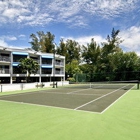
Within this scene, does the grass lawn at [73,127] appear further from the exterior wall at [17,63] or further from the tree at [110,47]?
the tree at [110,47]

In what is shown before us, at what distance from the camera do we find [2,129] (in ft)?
18.2

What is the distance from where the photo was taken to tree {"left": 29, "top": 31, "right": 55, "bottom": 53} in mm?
51812

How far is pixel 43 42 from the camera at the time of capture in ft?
175

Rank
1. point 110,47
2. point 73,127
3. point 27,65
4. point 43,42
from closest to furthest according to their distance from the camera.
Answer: point 73,127, point 27,65, point 110,47, point 43,42

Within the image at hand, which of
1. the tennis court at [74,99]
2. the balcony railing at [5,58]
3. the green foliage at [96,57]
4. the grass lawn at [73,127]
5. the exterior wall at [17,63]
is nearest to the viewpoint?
the grass lawn at [73,127]

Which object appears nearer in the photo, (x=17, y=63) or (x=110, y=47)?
(x=17, y=63)

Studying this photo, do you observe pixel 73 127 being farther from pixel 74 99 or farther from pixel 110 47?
pixel 110 47

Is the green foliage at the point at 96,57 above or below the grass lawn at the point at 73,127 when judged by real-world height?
above

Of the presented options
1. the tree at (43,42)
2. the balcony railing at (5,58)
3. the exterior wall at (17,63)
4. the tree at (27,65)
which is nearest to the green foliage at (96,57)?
the tree at (43,42)

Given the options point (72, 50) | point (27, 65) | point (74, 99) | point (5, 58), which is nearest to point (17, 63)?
point (5, 58)

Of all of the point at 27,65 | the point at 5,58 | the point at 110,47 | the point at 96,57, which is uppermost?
the point at 110,47

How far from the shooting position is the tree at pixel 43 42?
51812 mm

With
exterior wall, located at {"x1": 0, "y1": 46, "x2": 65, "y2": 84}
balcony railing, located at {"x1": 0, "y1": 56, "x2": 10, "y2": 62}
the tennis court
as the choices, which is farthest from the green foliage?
the tennis court

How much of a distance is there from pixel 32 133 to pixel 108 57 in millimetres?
43070
